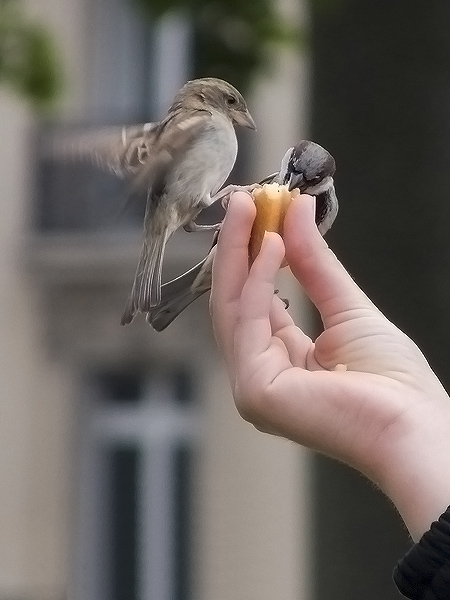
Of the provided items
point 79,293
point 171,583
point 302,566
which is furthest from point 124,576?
point 79,293

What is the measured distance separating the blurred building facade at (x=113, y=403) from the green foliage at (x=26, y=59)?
191 mm

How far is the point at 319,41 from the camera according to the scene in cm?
122

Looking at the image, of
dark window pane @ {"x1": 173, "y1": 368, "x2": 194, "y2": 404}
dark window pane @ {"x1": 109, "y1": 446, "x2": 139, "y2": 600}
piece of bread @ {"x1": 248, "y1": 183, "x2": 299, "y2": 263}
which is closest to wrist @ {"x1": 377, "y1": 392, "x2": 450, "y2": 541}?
piece of bread @ {"x1": 248, "y1": 183, "x2": 299, "y2": 263}

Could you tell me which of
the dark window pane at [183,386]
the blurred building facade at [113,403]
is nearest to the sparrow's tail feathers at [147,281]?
the blurred building facade at [113,403]

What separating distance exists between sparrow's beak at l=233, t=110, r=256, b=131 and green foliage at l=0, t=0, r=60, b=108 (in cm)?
79

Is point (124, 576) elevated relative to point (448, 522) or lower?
lower

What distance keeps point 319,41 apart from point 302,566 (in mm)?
714

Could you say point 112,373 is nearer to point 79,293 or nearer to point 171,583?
point 79,293

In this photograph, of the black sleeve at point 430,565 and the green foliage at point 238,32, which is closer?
the black sleeve at point 430,565

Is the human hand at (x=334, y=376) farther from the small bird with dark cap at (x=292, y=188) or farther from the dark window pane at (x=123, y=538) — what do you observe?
the dark window pane at (x=123, y=538)

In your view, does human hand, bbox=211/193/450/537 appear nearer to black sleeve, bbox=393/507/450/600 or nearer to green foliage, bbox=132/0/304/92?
black sleeve, bbox=393/507/450/600

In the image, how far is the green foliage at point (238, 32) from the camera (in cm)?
120

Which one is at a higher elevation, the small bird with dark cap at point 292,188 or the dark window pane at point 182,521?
the small bird with dark cap at point 292,188

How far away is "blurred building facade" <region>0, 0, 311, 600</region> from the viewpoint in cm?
151
